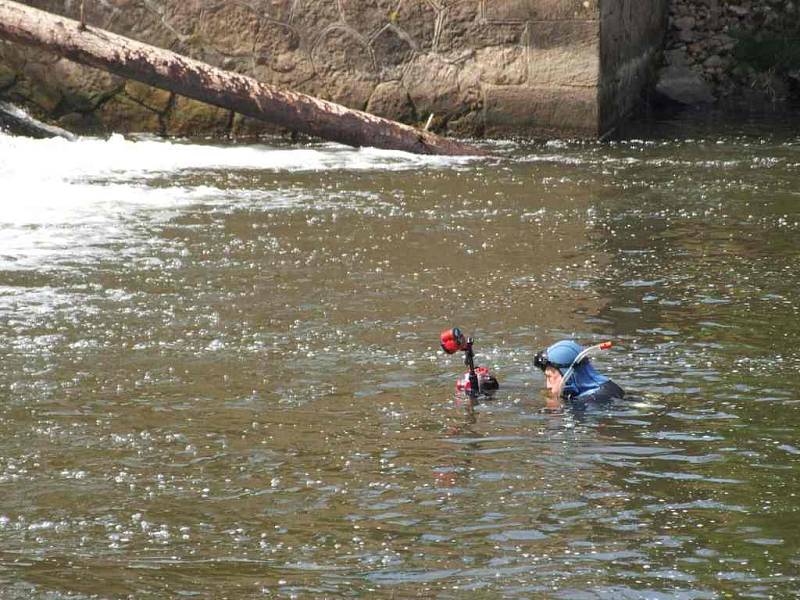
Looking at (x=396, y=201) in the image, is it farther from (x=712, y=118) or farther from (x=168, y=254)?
(x=712, y=118)

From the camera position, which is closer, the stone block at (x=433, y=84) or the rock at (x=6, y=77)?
the stone block at (x=433, y=84)

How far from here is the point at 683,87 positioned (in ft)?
63.6

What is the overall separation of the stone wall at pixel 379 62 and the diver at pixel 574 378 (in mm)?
8745

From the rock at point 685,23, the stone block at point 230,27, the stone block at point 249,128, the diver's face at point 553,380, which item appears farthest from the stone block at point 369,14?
the diver's face at point 553,380

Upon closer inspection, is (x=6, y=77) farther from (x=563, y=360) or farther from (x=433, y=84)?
(x=563, y=360)

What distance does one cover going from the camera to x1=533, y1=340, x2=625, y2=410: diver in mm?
7160

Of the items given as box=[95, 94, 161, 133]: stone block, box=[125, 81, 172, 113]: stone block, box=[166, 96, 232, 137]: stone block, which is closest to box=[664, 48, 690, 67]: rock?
box=[166, 96, 232, 137]: stone block

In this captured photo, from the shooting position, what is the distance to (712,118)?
1783cm

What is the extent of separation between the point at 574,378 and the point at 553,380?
11 centimetres

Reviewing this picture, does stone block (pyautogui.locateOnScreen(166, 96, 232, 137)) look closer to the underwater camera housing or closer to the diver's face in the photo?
the underwater camera housing

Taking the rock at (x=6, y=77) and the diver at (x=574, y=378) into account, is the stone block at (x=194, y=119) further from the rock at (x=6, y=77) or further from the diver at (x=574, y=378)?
the diver at (x=574, y=378)

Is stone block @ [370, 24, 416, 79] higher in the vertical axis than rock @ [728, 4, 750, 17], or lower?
lower

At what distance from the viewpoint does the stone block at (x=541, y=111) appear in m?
15.8

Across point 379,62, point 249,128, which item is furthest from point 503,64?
point 249,128
